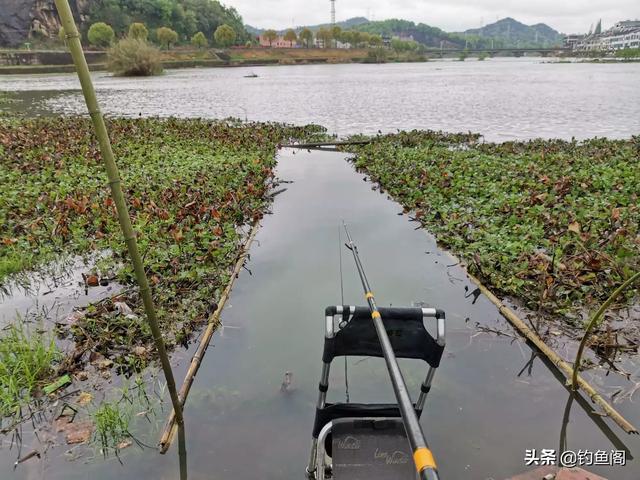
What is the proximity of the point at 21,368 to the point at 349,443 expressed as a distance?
391 centimetres

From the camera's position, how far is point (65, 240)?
8320mm

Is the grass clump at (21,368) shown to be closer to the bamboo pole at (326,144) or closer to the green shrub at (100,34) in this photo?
the bamboo pole at (326,144)

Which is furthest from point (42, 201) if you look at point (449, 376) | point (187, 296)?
point (449, 376)

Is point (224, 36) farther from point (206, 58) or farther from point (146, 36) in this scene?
point (146, 36)

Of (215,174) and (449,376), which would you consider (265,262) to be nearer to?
(449,376)

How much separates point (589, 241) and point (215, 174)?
9.51m

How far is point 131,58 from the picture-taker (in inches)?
2625

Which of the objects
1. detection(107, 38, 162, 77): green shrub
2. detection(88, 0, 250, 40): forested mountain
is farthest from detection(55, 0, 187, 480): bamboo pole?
detection(88, 0, 250, 40): forested mountain

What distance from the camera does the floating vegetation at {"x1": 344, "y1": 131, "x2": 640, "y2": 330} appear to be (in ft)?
21.4

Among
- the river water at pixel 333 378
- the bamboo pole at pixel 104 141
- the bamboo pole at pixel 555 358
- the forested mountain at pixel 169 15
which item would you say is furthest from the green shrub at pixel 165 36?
the bamboo pole at pixel 104 141

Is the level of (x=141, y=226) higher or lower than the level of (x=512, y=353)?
higher

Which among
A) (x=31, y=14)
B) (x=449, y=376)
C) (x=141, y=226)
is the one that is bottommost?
(x=449, y=376)

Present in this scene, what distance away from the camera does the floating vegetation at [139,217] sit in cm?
584

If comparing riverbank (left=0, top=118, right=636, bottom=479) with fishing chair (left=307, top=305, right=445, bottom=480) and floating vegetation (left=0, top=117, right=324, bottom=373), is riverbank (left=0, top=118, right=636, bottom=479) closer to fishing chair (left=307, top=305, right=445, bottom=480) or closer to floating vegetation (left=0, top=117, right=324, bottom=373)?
floating vegetation (left=0, top=117, right=324, bottom=373)
